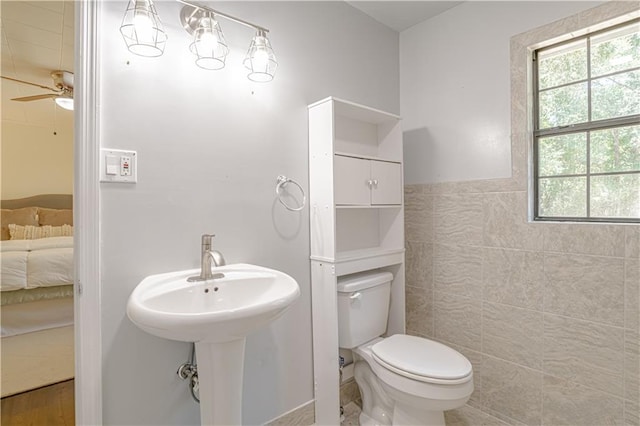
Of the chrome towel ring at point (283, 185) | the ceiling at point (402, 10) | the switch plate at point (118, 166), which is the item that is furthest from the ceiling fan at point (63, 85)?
the ceiling at point (402, 10)

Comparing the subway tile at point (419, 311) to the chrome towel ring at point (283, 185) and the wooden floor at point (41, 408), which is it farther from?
the wooden floor at point (41, 408)

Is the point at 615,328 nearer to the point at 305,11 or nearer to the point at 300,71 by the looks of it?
the point at 300,71

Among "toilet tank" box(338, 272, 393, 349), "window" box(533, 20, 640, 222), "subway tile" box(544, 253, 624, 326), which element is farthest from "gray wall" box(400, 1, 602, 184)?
"toilet tank" box(338, 272, 393, 349)

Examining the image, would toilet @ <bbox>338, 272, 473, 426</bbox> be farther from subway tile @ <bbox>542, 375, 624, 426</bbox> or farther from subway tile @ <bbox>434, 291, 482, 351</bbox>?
subway tile @ <bbox>542, 375, 624, 426</bbox>

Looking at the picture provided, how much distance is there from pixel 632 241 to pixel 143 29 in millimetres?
2066

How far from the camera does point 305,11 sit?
5.46 feet

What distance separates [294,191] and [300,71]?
2.09ft

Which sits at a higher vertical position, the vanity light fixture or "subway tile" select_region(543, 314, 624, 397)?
the vanity light fixture

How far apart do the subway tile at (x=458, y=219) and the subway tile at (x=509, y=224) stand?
5 cm

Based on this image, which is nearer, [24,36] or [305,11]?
[305,11]

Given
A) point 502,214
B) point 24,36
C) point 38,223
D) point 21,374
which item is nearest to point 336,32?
point 502,214

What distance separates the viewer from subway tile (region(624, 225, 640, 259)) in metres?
1.27

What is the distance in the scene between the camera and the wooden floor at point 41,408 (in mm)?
1660

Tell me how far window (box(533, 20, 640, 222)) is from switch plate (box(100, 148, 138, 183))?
1884mm
